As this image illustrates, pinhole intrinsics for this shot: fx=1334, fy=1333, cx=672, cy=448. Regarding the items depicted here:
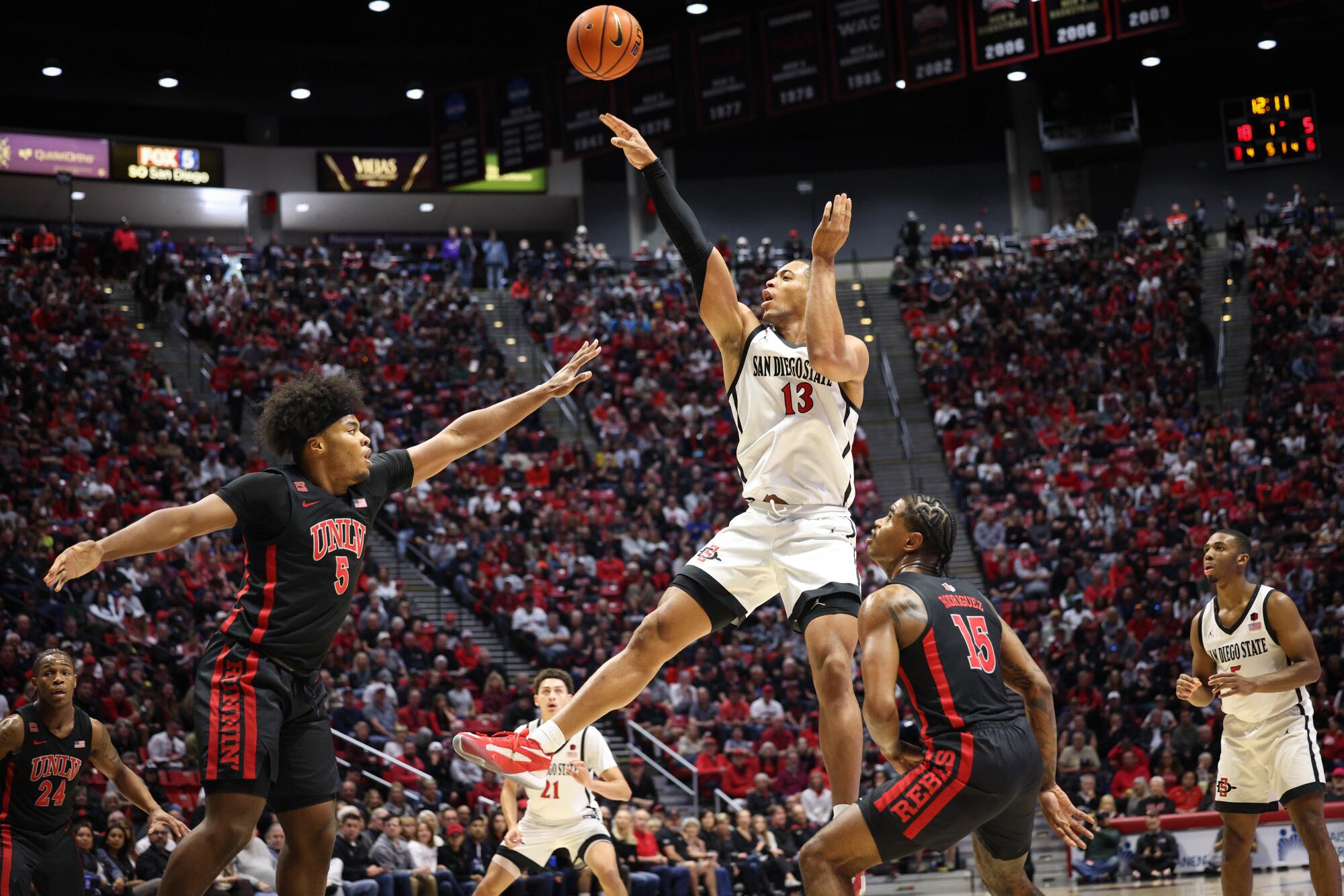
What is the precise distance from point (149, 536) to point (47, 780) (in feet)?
10.3

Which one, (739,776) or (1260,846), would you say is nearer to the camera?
(1260,846)

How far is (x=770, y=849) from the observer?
1406cm

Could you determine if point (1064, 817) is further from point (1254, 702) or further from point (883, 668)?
point (1254, 702)

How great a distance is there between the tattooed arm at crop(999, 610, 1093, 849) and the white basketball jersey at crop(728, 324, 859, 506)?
104 cm

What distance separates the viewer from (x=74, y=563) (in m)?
4.66

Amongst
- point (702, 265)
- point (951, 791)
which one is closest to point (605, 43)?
point (702, 265)

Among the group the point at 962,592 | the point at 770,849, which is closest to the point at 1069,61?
the point at 770,849

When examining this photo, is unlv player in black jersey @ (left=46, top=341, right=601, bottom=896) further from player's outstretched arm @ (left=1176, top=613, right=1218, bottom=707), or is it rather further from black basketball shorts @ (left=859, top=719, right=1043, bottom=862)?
player's outstretched arm @ (left=1176, top=613, right=1218, bottom=707)

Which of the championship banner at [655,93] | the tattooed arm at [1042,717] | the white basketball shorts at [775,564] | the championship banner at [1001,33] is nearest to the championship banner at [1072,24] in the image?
the championship banner at [1001,33]

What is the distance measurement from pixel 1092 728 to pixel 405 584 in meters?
9.82

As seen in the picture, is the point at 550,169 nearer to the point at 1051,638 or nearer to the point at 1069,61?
the point at 1069,61

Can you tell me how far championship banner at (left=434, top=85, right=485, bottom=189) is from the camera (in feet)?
84.3

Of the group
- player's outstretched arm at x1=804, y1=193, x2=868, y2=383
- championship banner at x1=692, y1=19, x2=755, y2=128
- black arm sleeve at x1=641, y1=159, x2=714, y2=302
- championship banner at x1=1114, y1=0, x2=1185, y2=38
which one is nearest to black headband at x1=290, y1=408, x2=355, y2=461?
black arm sleeve at x1=641, y1=159, x2=714, y2=302

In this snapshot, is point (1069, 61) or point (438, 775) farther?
point (1069, 61)
